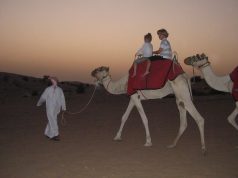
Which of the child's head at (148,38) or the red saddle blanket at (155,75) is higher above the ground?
the child's head at (148,38)

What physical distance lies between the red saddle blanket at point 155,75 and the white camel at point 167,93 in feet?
0.56

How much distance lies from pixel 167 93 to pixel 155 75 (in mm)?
685

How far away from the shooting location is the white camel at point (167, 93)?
33.4ft

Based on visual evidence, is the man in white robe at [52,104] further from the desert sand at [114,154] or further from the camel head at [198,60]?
the camel head at [198,60]

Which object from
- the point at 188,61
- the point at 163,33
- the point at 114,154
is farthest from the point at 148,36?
the point at 114,154

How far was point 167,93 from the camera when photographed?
11.1 meters

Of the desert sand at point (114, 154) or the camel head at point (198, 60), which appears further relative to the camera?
the camel head at point (198, 60)

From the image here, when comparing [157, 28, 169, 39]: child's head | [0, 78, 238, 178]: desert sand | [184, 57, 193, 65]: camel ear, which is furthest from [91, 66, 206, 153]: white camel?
[157, 28, 169, 39]: child's head

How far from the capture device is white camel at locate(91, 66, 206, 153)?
33.4 feet

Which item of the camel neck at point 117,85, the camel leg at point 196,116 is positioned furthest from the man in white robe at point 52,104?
the camel leg at point 196,116

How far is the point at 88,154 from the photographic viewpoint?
32.1 feet

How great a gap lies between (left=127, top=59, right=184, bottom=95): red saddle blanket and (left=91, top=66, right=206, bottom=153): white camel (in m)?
0.17

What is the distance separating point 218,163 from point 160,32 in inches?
142

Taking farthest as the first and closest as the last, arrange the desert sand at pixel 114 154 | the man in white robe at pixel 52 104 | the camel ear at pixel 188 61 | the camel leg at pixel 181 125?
the man in white robe at pixel 52 104, the camel leg at pixel 181 125, the camel ear at pixel 188 61, the desert sand at pixel 114 154
